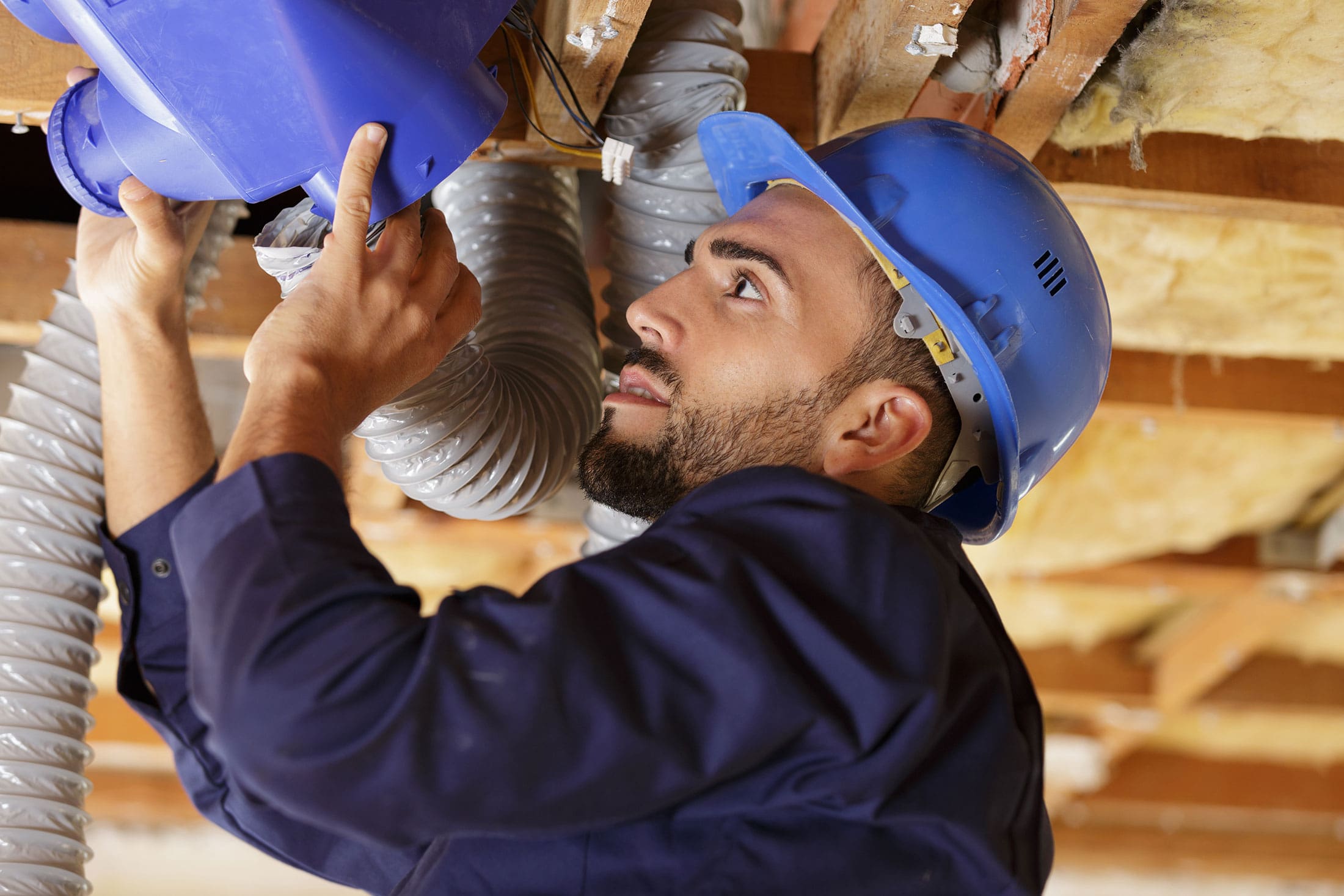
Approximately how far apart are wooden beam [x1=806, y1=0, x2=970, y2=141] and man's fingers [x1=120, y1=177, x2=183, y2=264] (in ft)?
2.53

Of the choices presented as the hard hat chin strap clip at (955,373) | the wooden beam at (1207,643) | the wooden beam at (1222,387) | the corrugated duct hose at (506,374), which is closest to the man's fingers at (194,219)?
the corrugated duct hose at (506,374)

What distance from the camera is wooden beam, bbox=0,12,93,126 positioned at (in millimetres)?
1354

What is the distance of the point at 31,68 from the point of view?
1.36 meters

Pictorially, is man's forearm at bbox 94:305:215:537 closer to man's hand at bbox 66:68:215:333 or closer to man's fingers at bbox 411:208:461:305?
man's hand at bbox 66:68:215:333

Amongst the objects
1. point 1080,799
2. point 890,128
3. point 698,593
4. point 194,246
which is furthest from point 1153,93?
point 1080,799

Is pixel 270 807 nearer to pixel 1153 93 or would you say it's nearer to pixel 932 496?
pixel 932 496

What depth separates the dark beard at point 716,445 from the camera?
4.17 ft

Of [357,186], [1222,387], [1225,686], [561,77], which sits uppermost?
[561,77]

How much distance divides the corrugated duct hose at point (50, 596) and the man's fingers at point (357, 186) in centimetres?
53

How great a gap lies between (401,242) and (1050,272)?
27.4 inches

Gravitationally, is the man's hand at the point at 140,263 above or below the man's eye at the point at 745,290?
below

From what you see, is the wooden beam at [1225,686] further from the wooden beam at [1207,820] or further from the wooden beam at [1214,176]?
the wooden beam at [1214,176]

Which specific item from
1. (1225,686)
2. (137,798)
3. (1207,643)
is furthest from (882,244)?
(137,798)

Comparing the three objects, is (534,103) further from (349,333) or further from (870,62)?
(349,333)
